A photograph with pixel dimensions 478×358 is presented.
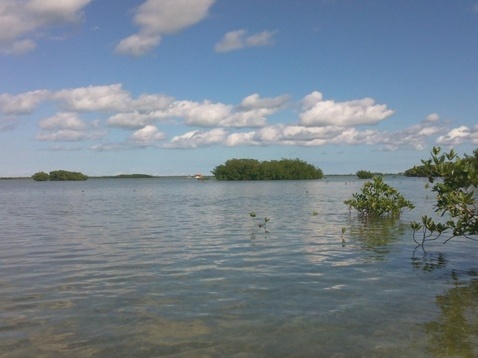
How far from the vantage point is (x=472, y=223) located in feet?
43.5

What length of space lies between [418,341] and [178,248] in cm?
1139

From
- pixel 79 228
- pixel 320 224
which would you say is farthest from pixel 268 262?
pixel 79 228

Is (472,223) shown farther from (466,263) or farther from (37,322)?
(37,322)

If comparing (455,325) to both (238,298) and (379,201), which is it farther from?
(379,201)

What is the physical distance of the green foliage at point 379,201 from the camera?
92.2ft

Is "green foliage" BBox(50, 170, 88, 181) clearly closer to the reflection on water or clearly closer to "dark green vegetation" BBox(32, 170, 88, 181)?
"dark green vegetation" BBox(32, 170, 88, 181)

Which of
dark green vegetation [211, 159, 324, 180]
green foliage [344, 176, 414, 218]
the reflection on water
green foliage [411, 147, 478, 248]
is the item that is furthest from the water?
dark green vegetation [211, 159, 324, 180]

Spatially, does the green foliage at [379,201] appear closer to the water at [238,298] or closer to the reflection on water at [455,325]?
the water at [238,298]

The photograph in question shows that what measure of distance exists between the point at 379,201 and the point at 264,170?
139830 millimetres

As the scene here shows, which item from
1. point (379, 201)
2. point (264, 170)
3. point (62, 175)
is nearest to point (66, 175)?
point (62, 175)

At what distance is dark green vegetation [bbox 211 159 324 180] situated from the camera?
16562 centimetres

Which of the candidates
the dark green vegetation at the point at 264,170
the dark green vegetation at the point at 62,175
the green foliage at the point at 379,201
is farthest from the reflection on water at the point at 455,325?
the dark green vegetation at the point at 62,175

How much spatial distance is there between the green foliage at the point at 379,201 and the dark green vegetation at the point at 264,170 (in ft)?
444

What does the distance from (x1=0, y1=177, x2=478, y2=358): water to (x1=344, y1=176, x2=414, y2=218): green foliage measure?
8160 millimetres
